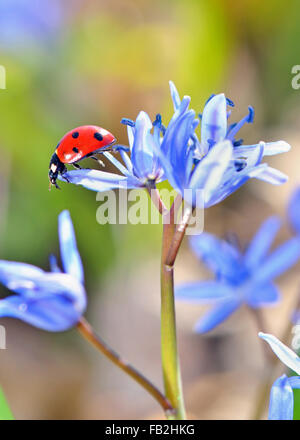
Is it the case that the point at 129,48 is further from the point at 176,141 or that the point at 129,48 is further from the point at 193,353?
the point at 176,141

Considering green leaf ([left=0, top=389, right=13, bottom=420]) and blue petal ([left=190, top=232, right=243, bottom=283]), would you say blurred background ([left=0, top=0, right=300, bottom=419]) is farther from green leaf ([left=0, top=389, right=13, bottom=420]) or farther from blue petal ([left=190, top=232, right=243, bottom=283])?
green leaf ([left=0, top=389, right=13, bottom=420])

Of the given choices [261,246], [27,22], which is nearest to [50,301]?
[261,246]

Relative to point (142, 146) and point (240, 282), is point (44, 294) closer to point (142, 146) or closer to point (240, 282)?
point (142, 146)

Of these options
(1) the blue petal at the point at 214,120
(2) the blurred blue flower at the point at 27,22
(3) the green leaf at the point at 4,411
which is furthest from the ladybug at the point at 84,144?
(2) the blurred blue flower at the point at 27,22

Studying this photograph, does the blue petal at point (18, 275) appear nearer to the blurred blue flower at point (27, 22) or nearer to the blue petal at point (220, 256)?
the blue petal at point (220, 256)
